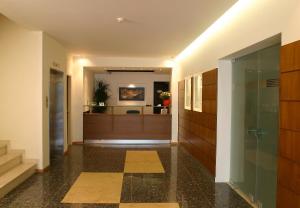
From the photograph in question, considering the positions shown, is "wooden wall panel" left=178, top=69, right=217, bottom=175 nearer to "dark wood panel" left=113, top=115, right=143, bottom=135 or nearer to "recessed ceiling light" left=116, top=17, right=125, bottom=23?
"recessed ceiling light" left=116, top=17, right=125, bottom=23

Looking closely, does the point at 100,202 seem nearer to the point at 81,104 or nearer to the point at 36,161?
the point at 36,161

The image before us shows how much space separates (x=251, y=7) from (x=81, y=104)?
A: 24.2 feet

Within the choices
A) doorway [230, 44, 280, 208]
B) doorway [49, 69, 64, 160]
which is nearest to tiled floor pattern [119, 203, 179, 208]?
doorway [230, 44, 280, 208]

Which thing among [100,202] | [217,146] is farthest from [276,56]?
[100,202]

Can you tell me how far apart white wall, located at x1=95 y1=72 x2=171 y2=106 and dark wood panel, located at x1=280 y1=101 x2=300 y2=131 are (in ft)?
37.4

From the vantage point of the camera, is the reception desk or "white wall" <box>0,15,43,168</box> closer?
"white wall" <box>0,15,43,168</box>

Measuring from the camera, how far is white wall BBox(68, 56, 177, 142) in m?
9.83

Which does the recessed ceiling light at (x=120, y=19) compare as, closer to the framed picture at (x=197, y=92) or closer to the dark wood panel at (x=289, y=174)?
the framed picture at (x=197, y=92)

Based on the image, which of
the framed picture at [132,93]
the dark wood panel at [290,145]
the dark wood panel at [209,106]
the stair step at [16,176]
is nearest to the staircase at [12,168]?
the stair step at [16,176]

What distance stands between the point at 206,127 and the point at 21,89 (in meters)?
4.14

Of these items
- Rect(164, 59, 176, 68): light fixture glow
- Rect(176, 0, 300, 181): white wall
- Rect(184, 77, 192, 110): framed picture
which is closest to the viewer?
Rect(176, 0, 300, 181): white wall

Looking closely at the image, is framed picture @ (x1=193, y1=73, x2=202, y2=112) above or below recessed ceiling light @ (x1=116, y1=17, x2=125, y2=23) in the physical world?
below

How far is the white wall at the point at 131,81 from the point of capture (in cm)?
1431

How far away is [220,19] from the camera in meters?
5.14
